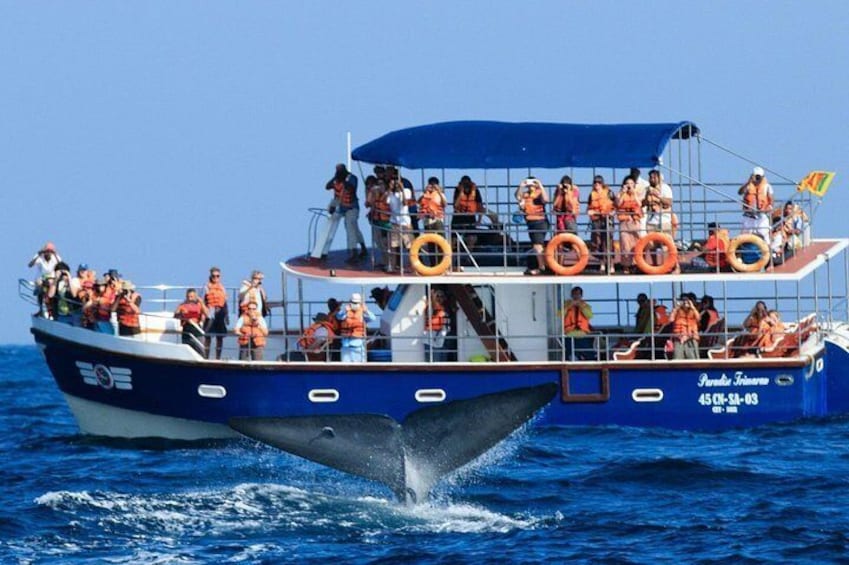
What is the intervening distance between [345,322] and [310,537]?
36.0ft

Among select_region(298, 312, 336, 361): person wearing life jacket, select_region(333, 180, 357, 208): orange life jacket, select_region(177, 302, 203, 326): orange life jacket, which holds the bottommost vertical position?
select_region(298, 312, 336, 361): person wearing life jacket

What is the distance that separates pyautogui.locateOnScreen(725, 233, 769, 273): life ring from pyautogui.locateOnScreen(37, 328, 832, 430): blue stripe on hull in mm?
1862

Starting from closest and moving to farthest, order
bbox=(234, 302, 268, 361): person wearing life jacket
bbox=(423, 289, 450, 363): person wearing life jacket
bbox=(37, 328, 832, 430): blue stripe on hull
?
bbox=(37, 328, 832, 430): blue stripe on hull < bbox=(234, 302, 268, 361): person wearing life jacket < bbox=(423, 289, 450, 363): person wearing life jacket

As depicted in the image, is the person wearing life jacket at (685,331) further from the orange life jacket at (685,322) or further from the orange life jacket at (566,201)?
the orange life jacket at (566,201)

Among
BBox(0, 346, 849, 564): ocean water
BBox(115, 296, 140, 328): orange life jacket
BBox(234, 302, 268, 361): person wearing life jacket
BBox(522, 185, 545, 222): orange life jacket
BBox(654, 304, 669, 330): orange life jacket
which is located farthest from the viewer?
BBox(115, 296, 140, 328): orange life jacket

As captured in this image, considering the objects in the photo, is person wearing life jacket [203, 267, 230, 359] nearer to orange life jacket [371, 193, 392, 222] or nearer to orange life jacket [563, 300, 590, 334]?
orange life jacket [371, 193, 392, 222]

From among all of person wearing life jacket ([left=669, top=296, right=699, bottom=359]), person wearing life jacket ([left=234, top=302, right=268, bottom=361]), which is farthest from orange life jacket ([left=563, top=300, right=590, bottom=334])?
person wearing life jacket ([left=234, top=302, right=268, bottom=361])

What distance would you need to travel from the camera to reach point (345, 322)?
135ft

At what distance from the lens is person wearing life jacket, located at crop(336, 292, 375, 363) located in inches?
1613

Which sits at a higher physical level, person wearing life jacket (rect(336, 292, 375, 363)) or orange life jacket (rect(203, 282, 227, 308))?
orange life jacket (rect(203, 282, 227, 308))

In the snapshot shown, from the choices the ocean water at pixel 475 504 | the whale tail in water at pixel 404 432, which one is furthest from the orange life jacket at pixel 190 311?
the whale tail in water at pixel 404 432

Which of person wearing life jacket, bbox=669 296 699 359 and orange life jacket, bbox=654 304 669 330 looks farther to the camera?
orange life jacket, bbox=654 304 669 330

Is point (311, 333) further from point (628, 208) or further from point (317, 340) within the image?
point (628, 208)

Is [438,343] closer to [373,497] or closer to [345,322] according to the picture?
[345,322]
